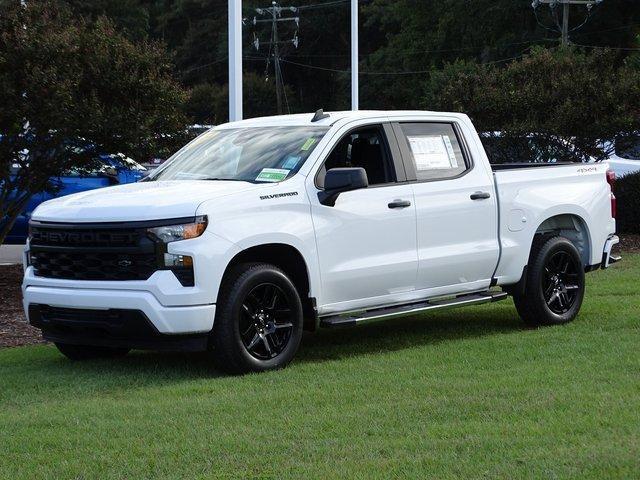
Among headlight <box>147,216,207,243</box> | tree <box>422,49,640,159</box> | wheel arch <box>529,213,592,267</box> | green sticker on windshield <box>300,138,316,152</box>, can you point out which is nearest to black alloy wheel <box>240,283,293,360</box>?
headlight <box>147,216,207,243</box>

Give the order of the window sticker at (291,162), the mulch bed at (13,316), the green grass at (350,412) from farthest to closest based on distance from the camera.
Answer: the mulch bed at (13,316) → the window sticker at (291,162) → the green grass at (350,412)

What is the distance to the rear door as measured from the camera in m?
9.87

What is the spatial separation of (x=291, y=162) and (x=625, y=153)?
14192 mm

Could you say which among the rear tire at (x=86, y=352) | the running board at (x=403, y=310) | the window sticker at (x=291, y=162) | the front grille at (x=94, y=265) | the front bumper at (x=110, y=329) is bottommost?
the rear tire at (x=86, y=352)

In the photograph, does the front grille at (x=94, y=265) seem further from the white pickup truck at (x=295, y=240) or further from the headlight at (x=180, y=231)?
the headlight at (x=180, y=231)

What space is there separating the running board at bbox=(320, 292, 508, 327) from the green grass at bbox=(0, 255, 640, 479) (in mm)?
306

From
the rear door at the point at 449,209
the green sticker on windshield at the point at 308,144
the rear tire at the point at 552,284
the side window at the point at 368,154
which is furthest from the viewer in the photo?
the rear tire at the point at 552,284

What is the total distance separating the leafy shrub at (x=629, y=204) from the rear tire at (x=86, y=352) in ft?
42.2

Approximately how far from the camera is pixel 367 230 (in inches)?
370

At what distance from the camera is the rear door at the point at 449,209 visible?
32.4ft

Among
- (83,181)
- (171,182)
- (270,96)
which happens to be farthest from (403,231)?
(270,96)

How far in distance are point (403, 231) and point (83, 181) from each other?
9.83 meters

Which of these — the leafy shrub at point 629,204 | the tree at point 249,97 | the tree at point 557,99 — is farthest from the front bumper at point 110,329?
the tree at point 249,97

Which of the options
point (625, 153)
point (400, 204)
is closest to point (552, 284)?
point (400, 204)
